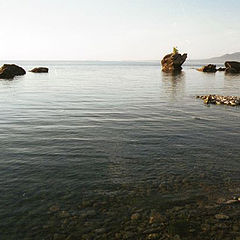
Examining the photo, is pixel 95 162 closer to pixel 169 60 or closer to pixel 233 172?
pixel 233 172

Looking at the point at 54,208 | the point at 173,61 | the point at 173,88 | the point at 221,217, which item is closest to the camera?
the point at 221,217

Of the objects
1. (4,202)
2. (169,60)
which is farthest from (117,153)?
(169,60)

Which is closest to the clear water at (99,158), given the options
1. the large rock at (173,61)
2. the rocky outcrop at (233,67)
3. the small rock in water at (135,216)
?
the small rock in water at (135,216)

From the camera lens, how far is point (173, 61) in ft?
396

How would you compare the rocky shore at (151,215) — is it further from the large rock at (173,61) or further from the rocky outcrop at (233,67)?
the rocky outcrop at (233,67)

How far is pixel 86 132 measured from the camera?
1952cm

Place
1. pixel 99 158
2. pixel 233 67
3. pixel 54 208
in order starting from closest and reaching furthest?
pixel 54 208
pixel 99 158
pixel 233 67

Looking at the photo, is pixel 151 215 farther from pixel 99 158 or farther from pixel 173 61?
pixel 173 61

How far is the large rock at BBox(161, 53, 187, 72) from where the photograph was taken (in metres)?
120

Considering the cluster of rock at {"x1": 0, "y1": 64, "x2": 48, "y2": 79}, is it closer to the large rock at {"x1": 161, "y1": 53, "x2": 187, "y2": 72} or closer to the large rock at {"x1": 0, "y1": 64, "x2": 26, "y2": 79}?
the large rock at {"x1": 0, "y1": 64, "x2": 26, "y2": 79}

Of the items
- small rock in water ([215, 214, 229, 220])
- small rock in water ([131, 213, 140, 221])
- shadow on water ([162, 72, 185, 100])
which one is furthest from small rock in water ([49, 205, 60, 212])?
shadow on water ([162, 72, 185, 100])

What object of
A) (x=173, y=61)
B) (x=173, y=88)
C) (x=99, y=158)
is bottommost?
(x=99, y=158)

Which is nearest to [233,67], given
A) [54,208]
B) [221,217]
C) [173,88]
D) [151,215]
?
[173,88]

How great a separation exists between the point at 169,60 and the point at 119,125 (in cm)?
10946
